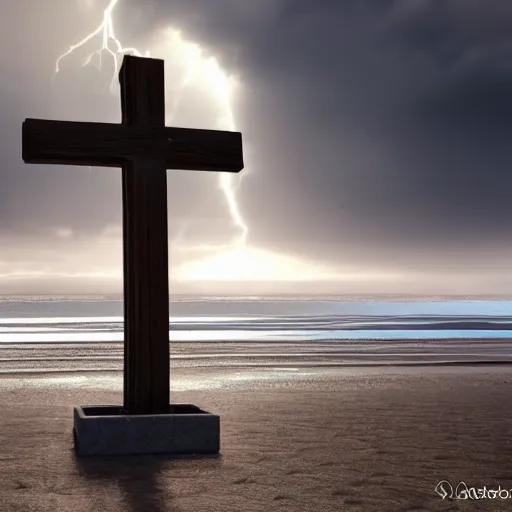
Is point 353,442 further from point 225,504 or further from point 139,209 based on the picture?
point 139,209

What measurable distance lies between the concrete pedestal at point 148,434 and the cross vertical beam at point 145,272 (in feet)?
0.71

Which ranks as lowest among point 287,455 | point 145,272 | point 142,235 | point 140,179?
point 287,455

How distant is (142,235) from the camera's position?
19.7 feet

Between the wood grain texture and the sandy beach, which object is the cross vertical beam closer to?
the wood grain texture

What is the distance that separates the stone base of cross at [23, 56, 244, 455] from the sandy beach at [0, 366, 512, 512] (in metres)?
0.22

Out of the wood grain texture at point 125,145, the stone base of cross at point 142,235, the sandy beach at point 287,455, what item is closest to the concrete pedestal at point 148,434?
the stone base of cross at point 142,235

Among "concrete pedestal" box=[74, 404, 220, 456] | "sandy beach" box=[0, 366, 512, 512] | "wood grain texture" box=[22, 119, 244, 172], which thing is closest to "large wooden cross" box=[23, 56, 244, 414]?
"wood grain texture" box=[22, 119, 244, 172]

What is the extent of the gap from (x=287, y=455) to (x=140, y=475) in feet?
3.84

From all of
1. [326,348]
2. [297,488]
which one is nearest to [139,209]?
[297,488]

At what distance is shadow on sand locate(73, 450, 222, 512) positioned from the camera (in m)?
4.45

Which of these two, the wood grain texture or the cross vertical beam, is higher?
the wood grain texture

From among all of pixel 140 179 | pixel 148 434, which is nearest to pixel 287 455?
pixel 148 434

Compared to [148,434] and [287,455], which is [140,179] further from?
[287,455]

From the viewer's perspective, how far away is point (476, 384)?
10.8 meters
